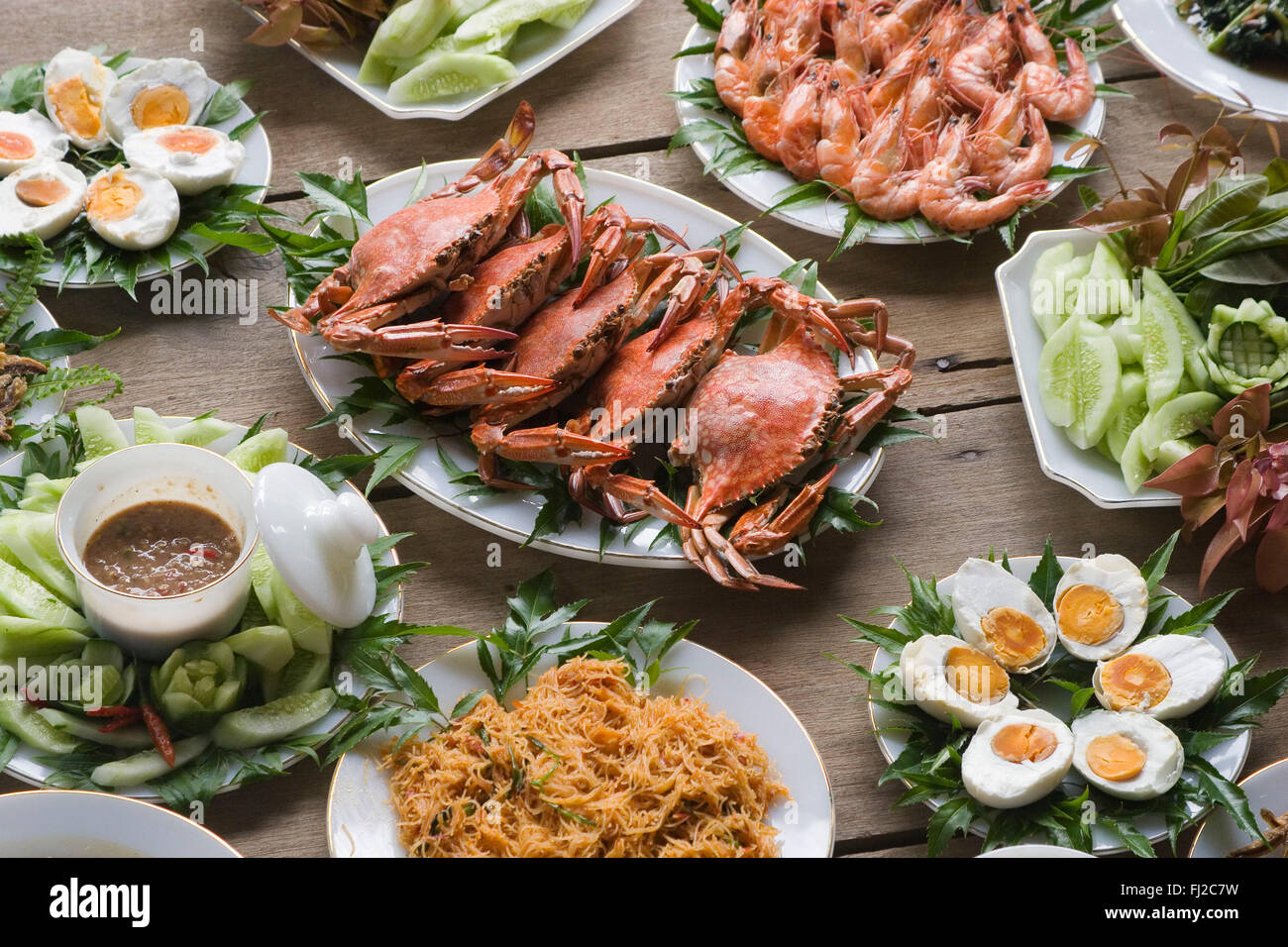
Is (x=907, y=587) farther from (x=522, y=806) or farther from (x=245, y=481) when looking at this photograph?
(x=245, y=481)

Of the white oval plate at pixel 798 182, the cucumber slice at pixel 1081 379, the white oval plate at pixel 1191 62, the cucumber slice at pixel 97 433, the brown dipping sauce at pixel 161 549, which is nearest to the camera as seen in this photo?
the brown dipping sauce at pixel 161 549

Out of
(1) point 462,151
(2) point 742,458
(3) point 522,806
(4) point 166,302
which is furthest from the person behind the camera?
(1) point 462,151

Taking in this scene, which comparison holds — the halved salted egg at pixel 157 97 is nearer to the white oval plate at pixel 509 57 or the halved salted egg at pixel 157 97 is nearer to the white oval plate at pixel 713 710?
the white oval plate at pixel 509 57

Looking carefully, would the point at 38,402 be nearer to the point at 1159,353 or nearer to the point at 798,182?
the point at 798,182

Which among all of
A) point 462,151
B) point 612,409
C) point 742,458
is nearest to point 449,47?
point 462,151

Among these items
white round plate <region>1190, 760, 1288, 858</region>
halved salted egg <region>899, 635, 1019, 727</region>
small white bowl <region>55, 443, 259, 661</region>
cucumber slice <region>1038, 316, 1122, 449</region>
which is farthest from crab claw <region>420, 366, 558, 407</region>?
white round plate <region>1190, 760, 1288, 858</region>

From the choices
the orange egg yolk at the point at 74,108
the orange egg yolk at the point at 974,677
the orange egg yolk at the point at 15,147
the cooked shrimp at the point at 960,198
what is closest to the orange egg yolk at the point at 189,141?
the orange egg yolk at the point at 74,108

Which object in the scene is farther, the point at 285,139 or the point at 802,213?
the point at 285,139
